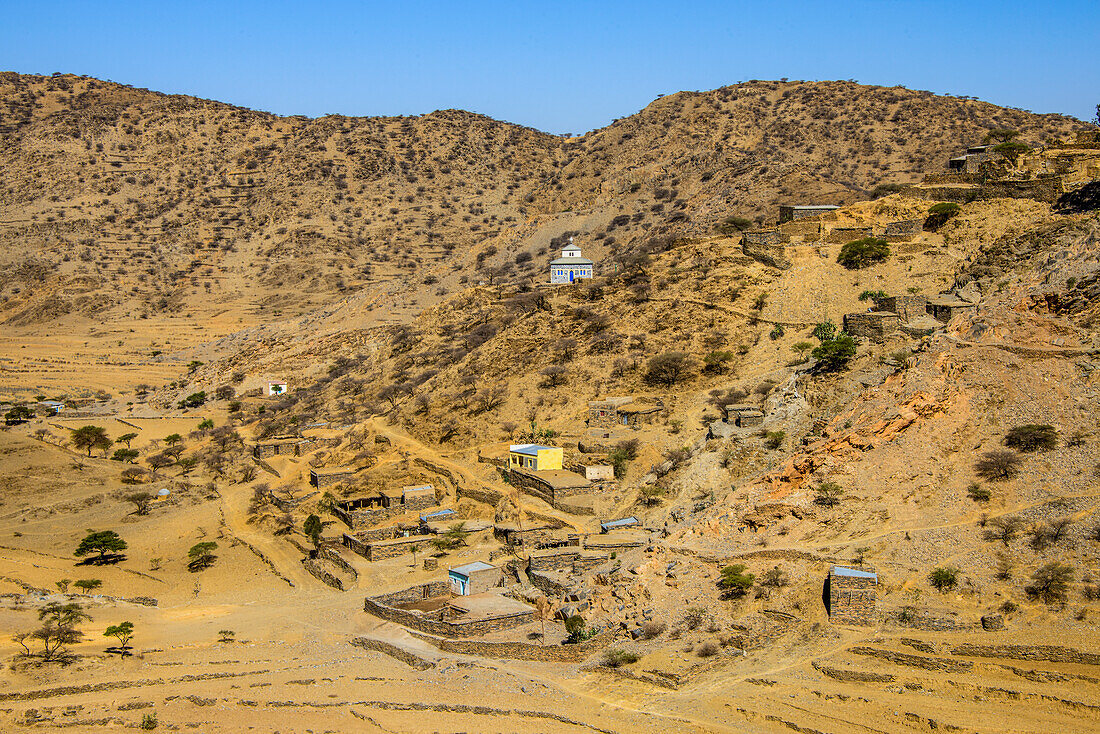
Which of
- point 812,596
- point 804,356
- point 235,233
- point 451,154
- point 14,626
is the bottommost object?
point 14,626

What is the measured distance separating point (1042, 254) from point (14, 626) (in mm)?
27592

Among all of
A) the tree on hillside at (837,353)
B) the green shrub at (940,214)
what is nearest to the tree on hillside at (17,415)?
the tree on hillside at (837,353)

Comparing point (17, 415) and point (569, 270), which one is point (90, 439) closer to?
point (17, 415)

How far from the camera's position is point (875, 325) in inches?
1089

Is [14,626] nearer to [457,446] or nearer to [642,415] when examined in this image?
[457,446]

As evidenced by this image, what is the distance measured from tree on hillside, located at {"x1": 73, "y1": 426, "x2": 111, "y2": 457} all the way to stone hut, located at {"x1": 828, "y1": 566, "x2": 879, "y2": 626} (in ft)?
108

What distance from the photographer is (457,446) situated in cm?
3316

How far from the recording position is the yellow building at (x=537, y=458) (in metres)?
28.9

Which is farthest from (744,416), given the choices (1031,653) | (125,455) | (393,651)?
(125,455)

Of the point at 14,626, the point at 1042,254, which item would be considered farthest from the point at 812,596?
the point at 14,626

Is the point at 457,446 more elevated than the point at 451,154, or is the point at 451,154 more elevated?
the point at 451,154

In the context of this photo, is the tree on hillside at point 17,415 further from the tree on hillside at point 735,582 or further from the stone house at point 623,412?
the tree on hillside at point 735,582

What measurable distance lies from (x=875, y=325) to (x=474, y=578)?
43.8ft

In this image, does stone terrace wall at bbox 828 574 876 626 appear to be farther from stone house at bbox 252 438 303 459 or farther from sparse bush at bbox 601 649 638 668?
stone house at bbox 252 438 303 459
